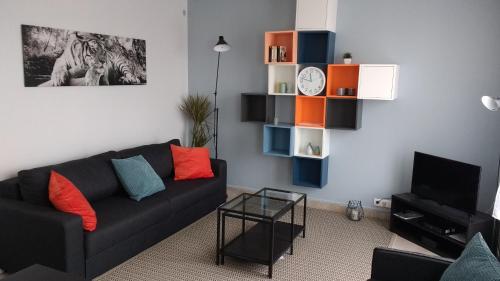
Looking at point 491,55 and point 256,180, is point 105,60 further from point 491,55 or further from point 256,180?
point 491,55

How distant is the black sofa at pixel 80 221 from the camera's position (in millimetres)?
2961

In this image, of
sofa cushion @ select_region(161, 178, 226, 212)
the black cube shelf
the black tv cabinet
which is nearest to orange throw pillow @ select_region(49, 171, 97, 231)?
sofa cushion @ select_region(161, 178, 226, 212)

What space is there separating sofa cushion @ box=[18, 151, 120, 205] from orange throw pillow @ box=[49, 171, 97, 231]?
0.37 ft

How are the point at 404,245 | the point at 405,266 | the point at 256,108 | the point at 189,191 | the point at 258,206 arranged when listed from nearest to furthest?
the point at 405,266
the point at 258,206
the point at 404,245
the point at 189,191
the point at 256,108

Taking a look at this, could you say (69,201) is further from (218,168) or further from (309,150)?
(309,150)

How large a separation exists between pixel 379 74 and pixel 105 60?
9.04 ft

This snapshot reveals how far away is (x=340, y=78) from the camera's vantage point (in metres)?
4.66

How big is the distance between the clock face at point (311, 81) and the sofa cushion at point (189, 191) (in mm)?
1387

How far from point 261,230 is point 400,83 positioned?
2.09 meters

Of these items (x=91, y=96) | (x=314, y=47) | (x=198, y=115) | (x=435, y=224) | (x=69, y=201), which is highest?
(x=314, y=47)

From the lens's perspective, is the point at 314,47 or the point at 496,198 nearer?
the point at 496,198

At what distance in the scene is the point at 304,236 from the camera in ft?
13.6

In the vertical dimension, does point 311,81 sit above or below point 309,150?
above

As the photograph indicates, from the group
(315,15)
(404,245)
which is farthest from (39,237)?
(315,15)
